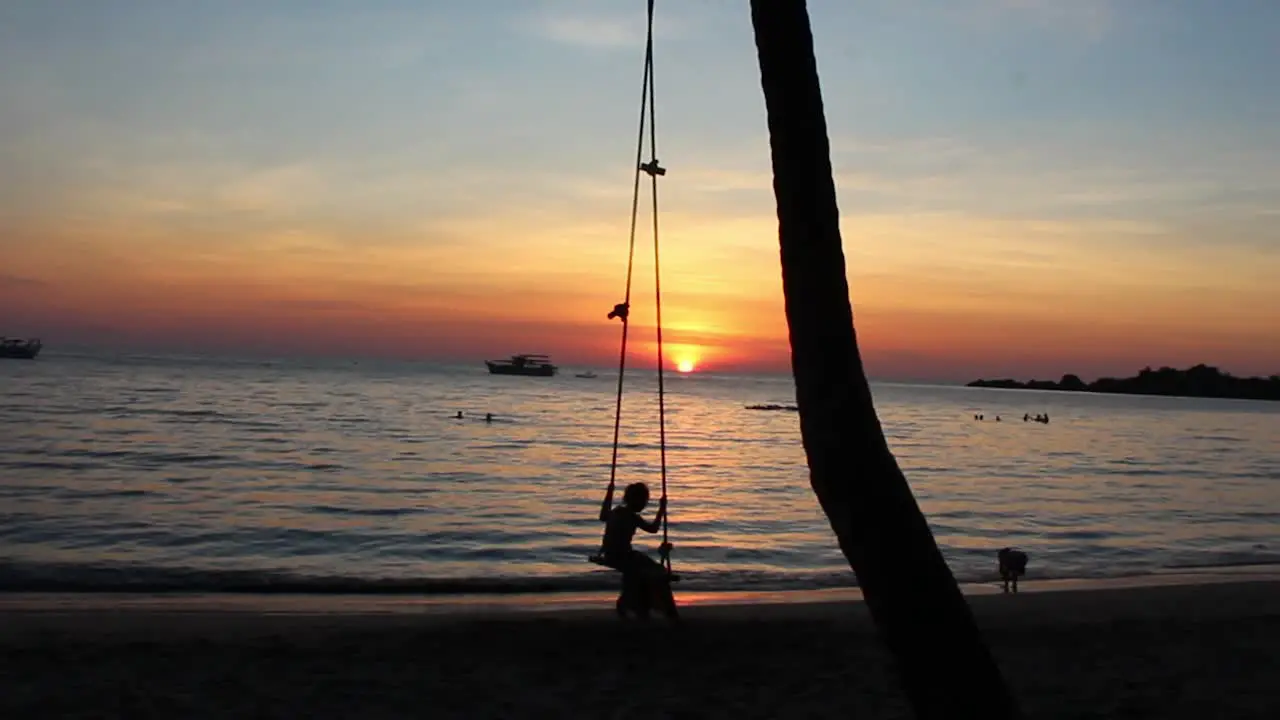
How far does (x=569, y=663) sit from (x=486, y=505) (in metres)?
14.2

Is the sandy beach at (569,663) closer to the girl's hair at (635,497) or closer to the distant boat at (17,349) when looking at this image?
the girl's hair at (635,497)

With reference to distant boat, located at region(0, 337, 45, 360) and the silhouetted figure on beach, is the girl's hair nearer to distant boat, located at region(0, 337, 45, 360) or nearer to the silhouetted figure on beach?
the silhouetted figure on beach

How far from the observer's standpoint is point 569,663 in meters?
7.93

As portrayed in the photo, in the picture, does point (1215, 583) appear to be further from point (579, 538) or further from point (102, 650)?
point (102, 650)

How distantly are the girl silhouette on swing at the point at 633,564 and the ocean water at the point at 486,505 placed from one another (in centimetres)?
433

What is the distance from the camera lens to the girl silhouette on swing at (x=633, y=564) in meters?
9.28

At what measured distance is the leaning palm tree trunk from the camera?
3982 mm

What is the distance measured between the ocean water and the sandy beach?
3673 mm

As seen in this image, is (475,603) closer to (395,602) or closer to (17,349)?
(395,602)

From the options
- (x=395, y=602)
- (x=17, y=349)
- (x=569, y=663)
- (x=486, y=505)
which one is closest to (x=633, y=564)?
(x=569, y=663)

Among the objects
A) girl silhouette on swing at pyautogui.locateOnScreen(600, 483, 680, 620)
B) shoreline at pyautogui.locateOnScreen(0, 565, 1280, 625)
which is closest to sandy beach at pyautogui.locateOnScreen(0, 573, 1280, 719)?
shoreline at pyautogui.locateOnScreen(0, 565, 1280, 625)

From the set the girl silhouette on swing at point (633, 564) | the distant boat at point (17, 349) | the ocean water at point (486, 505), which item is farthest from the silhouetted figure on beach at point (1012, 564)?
the distant boat at point (17, 349)

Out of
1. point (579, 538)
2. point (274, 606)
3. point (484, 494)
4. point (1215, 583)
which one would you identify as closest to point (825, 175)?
point (274, 606)

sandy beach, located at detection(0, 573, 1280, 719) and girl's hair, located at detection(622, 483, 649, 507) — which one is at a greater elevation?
girl's hair, located at detection(622, 483, 649, 507)
